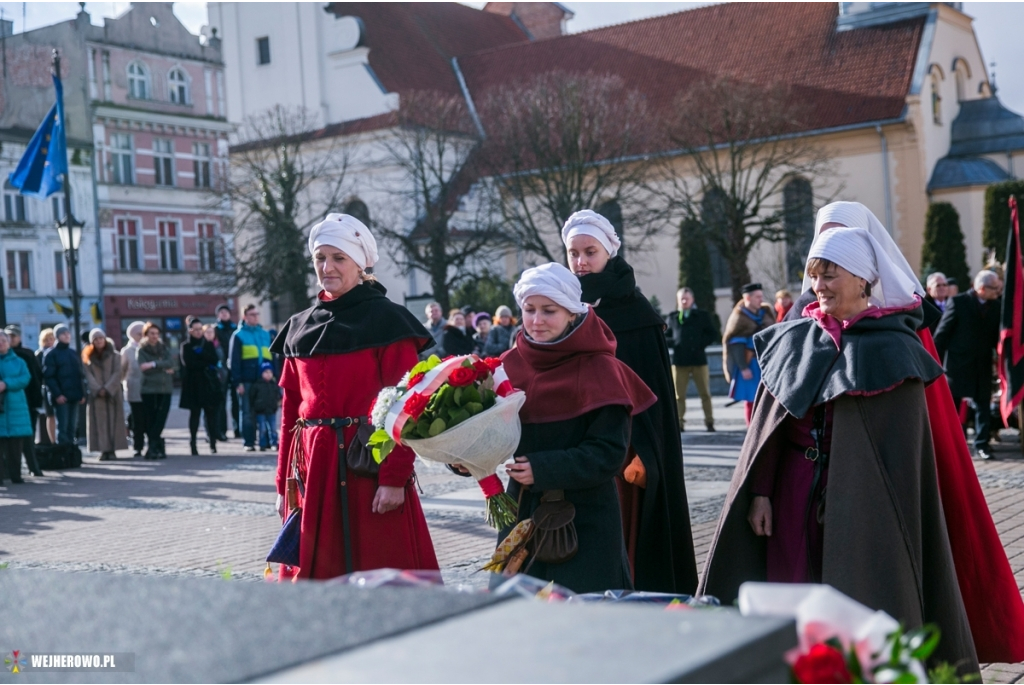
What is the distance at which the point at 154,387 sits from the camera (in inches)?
674

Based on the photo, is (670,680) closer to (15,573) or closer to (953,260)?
(15,573)

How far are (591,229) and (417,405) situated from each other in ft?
6.71

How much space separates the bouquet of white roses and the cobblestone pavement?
248 cm

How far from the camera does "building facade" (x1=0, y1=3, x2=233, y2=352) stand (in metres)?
48.8

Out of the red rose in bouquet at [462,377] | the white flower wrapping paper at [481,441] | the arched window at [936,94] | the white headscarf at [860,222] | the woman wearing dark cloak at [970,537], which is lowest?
the woman wearing dark cloak at [970,537]

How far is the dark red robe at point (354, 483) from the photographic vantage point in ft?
16.5

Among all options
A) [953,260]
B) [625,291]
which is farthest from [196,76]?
[625,291]

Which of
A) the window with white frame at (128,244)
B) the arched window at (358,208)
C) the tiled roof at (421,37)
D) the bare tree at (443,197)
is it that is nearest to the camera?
the bare tree at (443,197)

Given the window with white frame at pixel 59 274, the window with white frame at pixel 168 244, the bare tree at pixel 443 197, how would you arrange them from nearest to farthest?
the bare tree at pixel 443 197, the window with white frame at pixel 59 274, the window with white frame at pixel 168 244

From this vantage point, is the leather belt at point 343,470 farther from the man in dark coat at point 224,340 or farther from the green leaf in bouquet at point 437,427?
the man in dark coat at point 224,340

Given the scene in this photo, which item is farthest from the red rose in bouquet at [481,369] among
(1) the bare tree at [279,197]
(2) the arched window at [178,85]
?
(2) the arched window at [178,85]

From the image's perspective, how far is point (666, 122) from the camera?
38625mm

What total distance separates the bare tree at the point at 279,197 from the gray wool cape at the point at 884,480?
3434cm

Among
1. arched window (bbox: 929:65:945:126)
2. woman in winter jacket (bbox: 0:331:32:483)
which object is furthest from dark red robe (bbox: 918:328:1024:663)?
arched window (bbox: 929:65:945:126)
